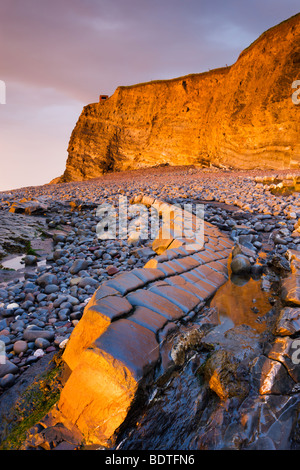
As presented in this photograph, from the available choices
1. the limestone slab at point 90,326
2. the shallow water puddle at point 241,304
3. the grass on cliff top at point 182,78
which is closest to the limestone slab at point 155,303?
the limestone slab at point 90,326

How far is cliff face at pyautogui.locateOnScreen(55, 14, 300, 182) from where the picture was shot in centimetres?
1517

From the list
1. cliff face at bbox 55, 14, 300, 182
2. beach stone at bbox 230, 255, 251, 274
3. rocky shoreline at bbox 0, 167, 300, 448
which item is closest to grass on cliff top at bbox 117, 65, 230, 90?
cliff face at bbox 55, 14, 300, 182

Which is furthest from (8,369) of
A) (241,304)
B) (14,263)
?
(14,263)

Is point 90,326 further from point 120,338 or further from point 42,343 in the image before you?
point 42,343

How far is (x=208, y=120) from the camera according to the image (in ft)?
67.6

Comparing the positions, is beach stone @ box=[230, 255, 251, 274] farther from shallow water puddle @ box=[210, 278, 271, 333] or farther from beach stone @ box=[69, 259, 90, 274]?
beach stone @ box=[69, 259, 90, 274]

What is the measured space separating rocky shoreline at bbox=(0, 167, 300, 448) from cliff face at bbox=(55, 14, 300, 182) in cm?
997

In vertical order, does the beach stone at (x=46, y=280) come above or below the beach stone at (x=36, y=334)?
above

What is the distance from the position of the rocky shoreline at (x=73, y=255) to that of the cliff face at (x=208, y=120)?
9.97 metres

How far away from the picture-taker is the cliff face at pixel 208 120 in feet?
49.8

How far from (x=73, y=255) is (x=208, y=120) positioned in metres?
19.5

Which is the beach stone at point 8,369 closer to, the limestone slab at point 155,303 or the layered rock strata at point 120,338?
the layered rock strata at point 120,338
